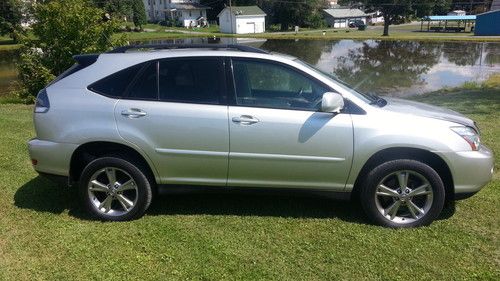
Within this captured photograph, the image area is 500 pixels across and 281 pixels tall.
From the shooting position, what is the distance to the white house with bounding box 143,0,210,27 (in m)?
81.3

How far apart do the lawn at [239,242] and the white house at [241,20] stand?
222 feet

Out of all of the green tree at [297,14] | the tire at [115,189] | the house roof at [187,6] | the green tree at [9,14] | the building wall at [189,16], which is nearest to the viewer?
the tire at [115,189]

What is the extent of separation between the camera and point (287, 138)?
14.0ft

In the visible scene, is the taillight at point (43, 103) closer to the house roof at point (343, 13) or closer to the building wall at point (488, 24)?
the building wall at point (488, 24)

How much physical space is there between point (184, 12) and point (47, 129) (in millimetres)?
80834

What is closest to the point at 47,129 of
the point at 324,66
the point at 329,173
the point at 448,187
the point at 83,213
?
the point at 83,213

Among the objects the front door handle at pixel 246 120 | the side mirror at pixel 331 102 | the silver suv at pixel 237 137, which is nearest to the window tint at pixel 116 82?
the silver suv at pixel 237 137

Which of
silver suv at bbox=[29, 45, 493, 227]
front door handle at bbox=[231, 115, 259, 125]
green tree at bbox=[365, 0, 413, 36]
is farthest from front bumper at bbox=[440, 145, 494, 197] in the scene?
green tree at bbox=[365, 0, 413, 36]

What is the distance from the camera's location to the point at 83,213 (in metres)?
4.86

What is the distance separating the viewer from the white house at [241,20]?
70.3 m

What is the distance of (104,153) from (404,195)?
299 centimetres

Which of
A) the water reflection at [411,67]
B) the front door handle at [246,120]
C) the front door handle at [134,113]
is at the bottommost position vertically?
the water reflection at [411,67]

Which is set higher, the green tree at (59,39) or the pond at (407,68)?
the green tree at (59,39)

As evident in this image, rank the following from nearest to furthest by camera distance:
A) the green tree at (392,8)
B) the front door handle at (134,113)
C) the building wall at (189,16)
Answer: the front door handle at (134,113) → the green tree at (392,8) → the building wall at (189,16)
